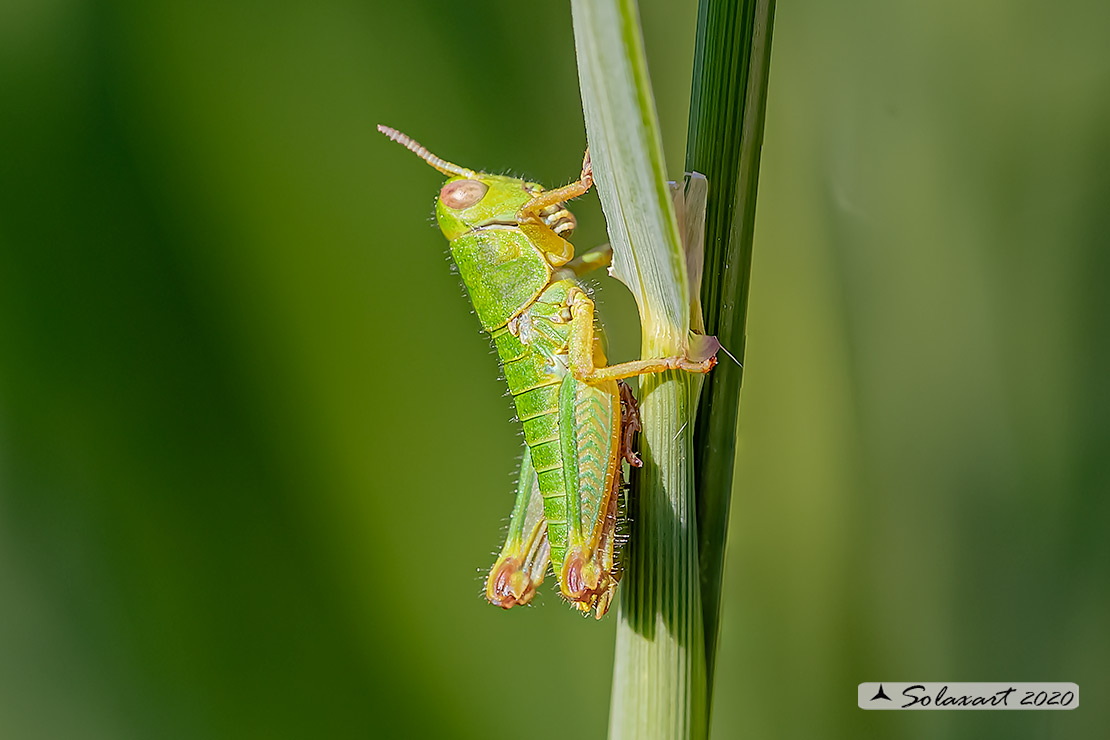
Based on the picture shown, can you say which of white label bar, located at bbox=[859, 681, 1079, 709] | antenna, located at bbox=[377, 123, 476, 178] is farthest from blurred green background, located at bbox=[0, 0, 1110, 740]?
antenna, located at bbox=[377, 123, 476, 178]

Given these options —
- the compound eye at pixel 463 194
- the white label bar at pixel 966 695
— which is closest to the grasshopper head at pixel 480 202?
the compound eye at pixel 463 194

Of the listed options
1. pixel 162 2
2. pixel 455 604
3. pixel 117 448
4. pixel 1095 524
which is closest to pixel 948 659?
pixel 1095 524

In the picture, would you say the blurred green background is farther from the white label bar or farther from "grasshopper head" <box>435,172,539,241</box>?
"grasshopper head" <box>435,172,539,241</box>

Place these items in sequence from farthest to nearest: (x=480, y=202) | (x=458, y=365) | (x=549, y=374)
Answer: (x=458, y=365) < (x=480, y=202) < (x=549, y=374)

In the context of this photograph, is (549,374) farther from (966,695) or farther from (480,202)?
(966,695)

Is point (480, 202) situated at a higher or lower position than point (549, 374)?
higher

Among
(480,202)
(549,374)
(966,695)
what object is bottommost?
(966,695)

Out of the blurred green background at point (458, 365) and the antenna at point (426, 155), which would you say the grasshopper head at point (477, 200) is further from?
the blurred green background at point (458, 365)

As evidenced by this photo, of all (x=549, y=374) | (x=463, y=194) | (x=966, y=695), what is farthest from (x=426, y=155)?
(x=966, y=695)
